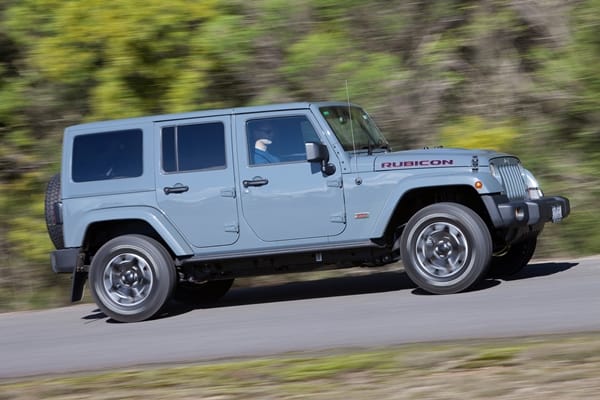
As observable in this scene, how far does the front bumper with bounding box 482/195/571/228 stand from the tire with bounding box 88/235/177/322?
115 inches

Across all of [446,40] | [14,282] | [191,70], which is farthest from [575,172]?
[14,282]

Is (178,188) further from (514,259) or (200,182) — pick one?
(514,259)

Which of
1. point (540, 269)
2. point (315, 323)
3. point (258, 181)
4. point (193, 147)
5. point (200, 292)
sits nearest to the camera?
point (315, 323)

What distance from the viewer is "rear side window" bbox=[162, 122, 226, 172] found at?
8.98m

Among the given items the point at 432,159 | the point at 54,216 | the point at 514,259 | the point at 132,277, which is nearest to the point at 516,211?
the point at 432,159

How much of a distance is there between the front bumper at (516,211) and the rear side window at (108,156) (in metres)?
3.17

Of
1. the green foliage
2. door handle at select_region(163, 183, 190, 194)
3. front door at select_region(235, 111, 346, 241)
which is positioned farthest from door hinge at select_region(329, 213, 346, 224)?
the green foliage

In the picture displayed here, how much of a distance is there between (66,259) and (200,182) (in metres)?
1.46

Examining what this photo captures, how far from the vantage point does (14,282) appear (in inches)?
473

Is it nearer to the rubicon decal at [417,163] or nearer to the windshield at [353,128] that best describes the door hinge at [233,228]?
the windshield at [353,128]

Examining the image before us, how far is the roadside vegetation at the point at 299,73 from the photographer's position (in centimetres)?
1183

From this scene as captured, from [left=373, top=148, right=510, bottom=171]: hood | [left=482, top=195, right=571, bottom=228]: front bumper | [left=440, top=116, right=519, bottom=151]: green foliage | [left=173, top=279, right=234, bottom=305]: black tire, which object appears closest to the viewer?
[left=482, top=195, right=571, bottom=228]: front bumper

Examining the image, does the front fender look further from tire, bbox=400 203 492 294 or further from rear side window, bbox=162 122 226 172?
rear side window, bbox=162 122 226 172

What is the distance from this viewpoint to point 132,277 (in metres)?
9.16
